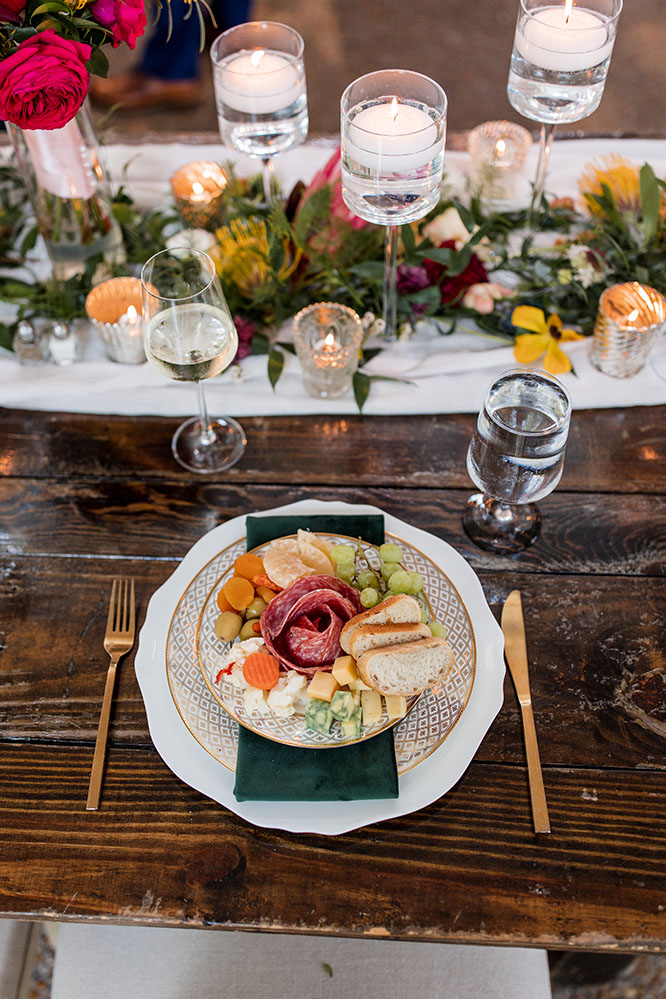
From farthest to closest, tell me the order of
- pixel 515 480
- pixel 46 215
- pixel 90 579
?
pixel 46 215, pixel 90 579, pixel 515 480

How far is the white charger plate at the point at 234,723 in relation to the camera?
0.88 metres

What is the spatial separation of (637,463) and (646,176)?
18.5 inches

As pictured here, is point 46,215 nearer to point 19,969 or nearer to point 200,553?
point 200,553

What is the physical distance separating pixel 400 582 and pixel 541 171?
0.83 m

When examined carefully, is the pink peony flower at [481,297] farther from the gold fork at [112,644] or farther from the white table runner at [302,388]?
the gold fork at [112,644]

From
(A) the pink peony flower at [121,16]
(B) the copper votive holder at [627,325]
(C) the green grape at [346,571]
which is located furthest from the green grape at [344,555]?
(A) the pink peony flower at [121,16]

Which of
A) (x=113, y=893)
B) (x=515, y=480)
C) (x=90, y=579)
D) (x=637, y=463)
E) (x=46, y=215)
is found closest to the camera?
(x=113, y=893)

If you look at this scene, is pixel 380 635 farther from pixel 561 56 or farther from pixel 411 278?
pixel 561 56

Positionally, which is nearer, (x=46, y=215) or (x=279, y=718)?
(x=279, y=718)

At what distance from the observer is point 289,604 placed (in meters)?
0.93

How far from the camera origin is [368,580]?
96 cm

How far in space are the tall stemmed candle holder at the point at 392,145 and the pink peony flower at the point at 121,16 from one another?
0.28 meters

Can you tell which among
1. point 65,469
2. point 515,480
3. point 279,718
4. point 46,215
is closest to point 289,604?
point 279,718

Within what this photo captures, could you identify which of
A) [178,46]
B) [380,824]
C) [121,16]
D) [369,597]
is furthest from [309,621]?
[178,46]
